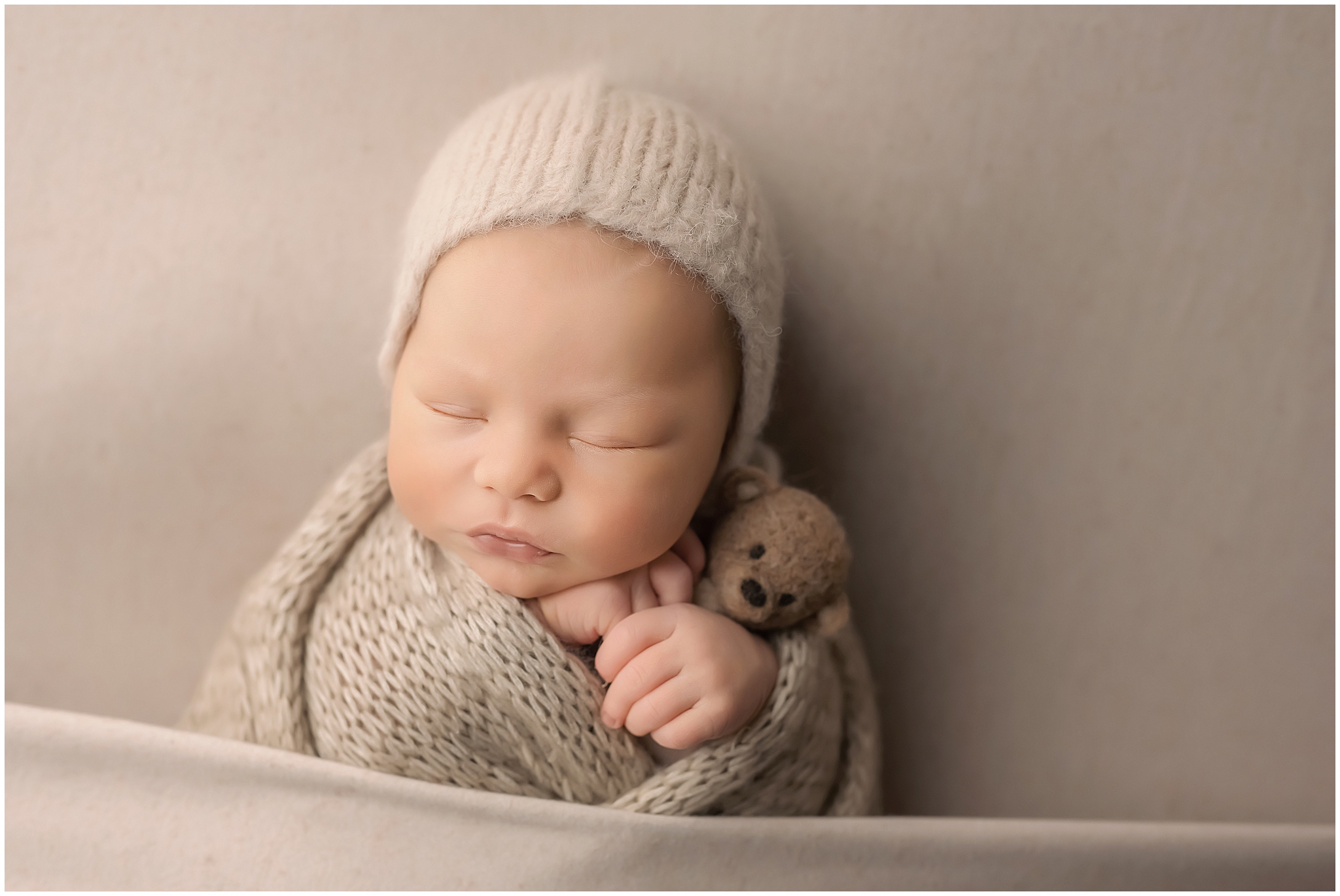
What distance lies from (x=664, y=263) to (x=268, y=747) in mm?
586

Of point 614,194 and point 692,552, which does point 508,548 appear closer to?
point 692,552

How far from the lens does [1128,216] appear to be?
1123 mm

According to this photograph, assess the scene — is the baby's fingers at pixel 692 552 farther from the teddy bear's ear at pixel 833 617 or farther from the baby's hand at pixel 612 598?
the teddy bear's ear at pixel 833 617

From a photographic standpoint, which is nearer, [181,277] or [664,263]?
[664,263]

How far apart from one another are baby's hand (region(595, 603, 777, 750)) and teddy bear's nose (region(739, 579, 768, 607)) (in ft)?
0.11

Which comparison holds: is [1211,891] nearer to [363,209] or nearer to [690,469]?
[690,469]

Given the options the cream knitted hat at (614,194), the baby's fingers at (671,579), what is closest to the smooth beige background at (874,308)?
the cream knitted hat at (614,194)

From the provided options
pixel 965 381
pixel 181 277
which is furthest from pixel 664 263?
pixel 181 277

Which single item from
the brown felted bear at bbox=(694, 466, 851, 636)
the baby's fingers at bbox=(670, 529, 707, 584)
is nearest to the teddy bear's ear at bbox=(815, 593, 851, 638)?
the brown felted bear at bbox=(694, 466, 851, 636)

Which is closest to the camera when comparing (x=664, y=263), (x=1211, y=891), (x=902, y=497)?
(x=664, y=263)

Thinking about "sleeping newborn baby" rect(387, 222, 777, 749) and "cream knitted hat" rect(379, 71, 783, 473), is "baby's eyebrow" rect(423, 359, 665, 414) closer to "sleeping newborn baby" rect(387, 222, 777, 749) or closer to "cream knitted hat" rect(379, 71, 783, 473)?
"sleeping newborn baby" rect(387, 222, 777, 749)

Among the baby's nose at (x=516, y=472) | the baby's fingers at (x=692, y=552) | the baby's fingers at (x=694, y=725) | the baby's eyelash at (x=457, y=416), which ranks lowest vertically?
the baby's fingers at (x=694, y=725)

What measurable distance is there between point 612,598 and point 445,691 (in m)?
0.17

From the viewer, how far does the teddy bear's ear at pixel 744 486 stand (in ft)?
2.80
